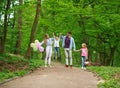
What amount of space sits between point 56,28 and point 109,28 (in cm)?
582

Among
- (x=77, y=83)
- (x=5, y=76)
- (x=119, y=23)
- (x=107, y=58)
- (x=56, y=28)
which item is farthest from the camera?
(x=107, y=58)

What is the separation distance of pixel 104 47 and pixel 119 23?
19.9ft

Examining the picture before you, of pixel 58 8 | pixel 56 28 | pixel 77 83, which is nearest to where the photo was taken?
pixel 77 83

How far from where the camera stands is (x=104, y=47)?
33.0 meters

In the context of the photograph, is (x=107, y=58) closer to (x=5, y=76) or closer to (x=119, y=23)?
(x=119, y=23)

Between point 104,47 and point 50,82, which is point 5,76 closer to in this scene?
point 50,82

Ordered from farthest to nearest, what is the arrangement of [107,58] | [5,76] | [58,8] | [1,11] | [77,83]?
1. [107,58]
2. [58,8]
3. [1,11]
4. [5,76]
5. [77,83]

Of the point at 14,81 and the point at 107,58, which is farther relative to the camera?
the point at 107,58

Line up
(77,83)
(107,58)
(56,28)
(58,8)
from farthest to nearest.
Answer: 1. (107,58)
2. (56,28)
3. (58,8)
4. (77,83)

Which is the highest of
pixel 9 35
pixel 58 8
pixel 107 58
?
pixel 58 8

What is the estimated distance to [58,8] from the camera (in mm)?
29234

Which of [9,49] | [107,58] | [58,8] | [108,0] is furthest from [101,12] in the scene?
[9,49]

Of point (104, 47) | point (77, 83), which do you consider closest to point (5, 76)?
point (77, 83)

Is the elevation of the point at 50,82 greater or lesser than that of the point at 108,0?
lesser
